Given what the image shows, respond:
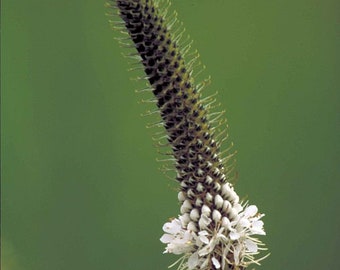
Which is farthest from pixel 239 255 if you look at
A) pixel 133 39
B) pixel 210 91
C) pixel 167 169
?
pixel 210 91

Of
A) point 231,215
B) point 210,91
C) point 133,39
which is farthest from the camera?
point 210,91

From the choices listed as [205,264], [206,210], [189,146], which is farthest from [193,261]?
[189,146]

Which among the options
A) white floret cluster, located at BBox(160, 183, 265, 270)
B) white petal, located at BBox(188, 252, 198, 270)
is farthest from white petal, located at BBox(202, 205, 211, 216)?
white petal, located at BBox(188, 252, 198, 270)

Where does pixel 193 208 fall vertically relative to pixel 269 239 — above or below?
below

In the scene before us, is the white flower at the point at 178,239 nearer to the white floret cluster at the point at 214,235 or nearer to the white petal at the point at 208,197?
the white floret cluster at the point at 214,235

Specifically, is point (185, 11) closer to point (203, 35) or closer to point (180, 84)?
point (203, 35)

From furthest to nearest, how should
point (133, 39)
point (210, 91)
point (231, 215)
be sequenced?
point (210, 91) → point (231, 215) → point (133, 39)

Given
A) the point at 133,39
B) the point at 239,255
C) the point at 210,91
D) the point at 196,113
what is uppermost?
the point at 210,91

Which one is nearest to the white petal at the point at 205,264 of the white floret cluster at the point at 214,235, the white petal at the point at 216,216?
the white floret cluster at the point at 214,235
